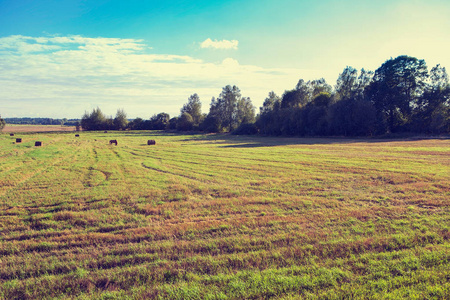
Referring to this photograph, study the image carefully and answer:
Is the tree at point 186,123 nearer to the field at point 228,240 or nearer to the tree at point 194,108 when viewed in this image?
the tree at point 194,108

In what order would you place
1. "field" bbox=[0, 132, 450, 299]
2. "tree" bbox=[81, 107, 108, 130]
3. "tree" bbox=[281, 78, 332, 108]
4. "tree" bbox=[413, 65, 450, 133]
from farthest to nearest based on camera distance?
"tree" bbox=[81, 107, 108, 130] → "tree" bbox=[281, 78, 332, 108] → "tree" bbox=[413, 65, 450, 133] → "field" bbox=[0, 132, 450, 299]

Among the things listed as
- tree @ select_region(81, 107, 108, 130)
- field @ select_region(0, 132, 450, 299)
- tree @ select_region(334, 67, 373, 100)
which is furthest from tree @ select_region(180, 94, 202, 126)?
field @ select_region(0, 132, 450, 299)

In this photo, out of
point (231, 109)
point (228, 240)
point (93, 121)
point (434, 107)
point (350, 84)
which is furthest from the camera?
point (93, 121)

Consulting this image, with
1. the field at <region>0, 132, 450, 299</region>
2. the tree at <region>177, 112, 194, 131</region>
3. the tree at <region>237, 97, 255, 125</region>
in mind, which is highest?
the tree at <region>237, 97, 255, 125</region>

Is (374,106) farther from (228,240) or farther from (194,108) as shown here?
(194,108)

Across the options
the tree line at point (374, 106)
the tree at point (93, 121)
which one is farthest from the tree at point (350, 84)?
the tree at point (93, 121)

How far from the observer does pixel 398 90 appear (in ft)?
177

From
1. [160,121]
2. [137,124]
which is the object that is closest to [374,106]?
[160,121]

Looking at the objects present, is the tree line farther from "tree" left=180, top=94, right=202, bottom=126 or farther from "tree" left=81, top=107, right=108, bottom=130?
"tree" left=81, top=107, right=108, bottom=130

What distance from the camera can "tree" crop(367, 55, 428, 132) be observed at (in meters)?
53.3

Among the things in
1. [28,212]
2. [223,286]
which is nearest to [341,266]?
[223,286]

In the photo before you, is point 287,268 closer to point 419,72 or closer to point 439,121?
point 439,121

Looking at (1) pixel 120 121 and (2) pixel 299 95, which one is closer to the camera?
(2) pixel 299 95

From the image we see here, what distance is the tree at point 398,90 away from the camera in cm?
5328
